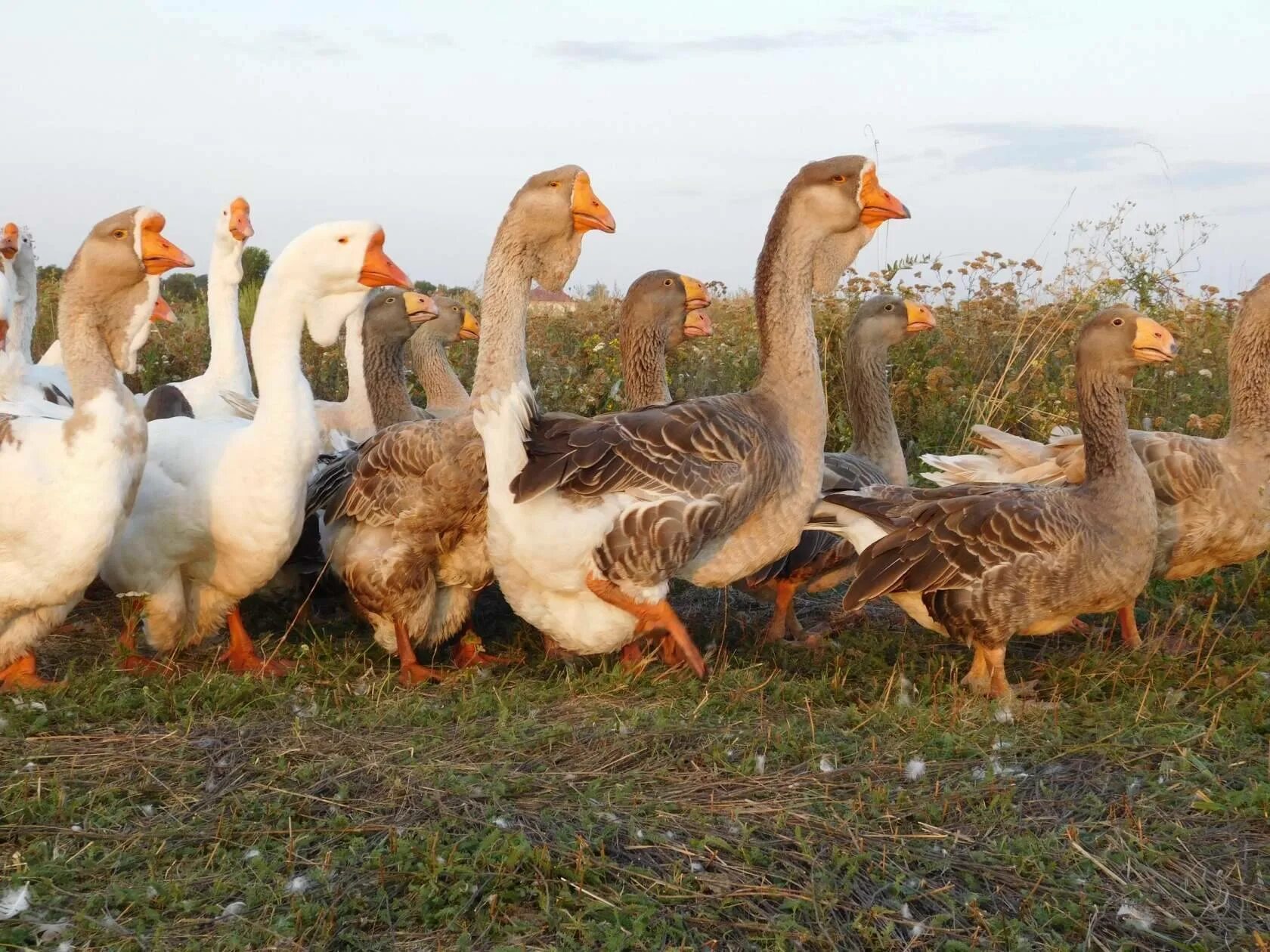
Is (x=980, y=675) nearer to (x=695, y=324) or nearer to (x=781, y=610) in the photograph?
(x=781, y=610)

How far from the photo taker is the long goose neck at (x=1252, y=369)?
720cm

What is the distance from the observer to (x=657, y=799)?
4.40 meters

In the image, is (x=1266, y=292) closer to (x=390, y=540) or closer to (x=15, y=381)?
(x=390, y=540)

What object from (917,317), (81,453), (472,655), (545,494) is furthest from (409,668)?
(917,317)

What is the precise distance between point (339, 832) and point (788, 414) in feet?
10.4

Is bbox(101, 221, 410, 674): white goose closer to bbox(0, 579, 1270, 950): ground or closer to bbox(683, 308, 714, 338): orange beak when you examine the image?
bbox(0, 579, 1270, 950): ground

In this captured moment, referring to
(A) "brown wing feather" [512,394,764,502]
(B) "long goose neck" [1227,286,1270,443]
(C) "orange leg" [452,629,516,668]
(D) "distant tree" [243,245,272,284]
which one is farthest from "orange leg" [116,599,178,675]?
(D) "distant tree" [243,245,272,284]

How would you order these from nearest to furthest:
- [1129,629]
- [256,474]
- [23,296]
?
1. [256,474]
2. [1129,629]
3. [23,296]

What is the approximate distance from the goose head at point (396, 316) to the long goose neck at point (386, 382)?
0.04m

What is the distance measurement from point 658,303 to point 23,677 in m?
3.93

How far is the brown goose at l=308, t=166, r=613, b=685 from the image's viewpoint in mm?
6277

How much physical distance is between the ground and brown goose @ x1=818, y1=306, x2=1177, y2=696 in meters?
0.33

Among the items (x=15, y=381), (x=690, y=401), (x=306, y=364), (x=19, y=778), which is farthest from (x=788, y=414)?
(x=306, y=364)

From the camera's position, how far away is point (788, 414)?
21.0 feet
